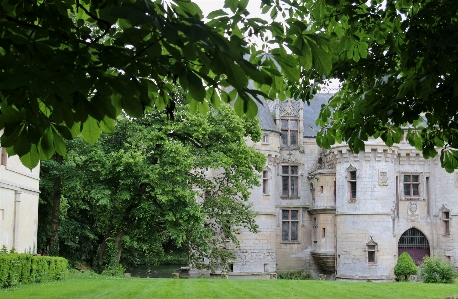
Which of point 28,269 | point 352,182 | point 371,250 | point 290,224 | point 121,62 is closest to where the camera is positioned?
point 121,62

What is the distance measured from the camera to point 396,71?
23.4 ft

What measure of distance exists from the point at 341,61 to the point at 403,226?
85.5ft

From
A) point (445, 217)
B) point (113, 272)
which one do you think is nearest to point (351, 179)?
point (445, 217)

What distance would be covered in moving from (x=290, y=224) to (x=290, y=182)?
232cm

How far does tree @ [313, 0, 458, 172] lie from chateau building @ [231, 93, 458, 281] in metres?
22.7

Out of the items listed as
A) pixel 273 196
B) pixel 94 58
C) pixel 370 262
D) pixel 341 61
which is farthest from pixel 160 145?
pixel 94 58

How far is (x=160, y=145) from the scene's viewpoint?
25.4 metres

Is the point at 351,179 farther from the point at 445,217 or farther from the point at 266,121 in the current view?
the point at 266,121

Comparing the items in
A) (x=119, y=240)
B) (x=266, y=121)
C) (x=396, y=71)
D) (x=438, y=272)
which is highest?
(x=266, y=121)

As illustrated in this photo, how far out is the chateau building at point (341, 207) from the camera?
3108cm

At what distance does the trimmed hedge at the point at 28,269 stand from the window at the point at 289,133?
1603cm

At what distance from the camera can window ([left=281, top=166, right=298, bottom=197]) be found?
113ft

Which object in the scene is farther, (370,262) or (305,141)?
(305,141)

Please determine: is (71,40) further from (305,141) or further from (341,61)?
(305,141)
